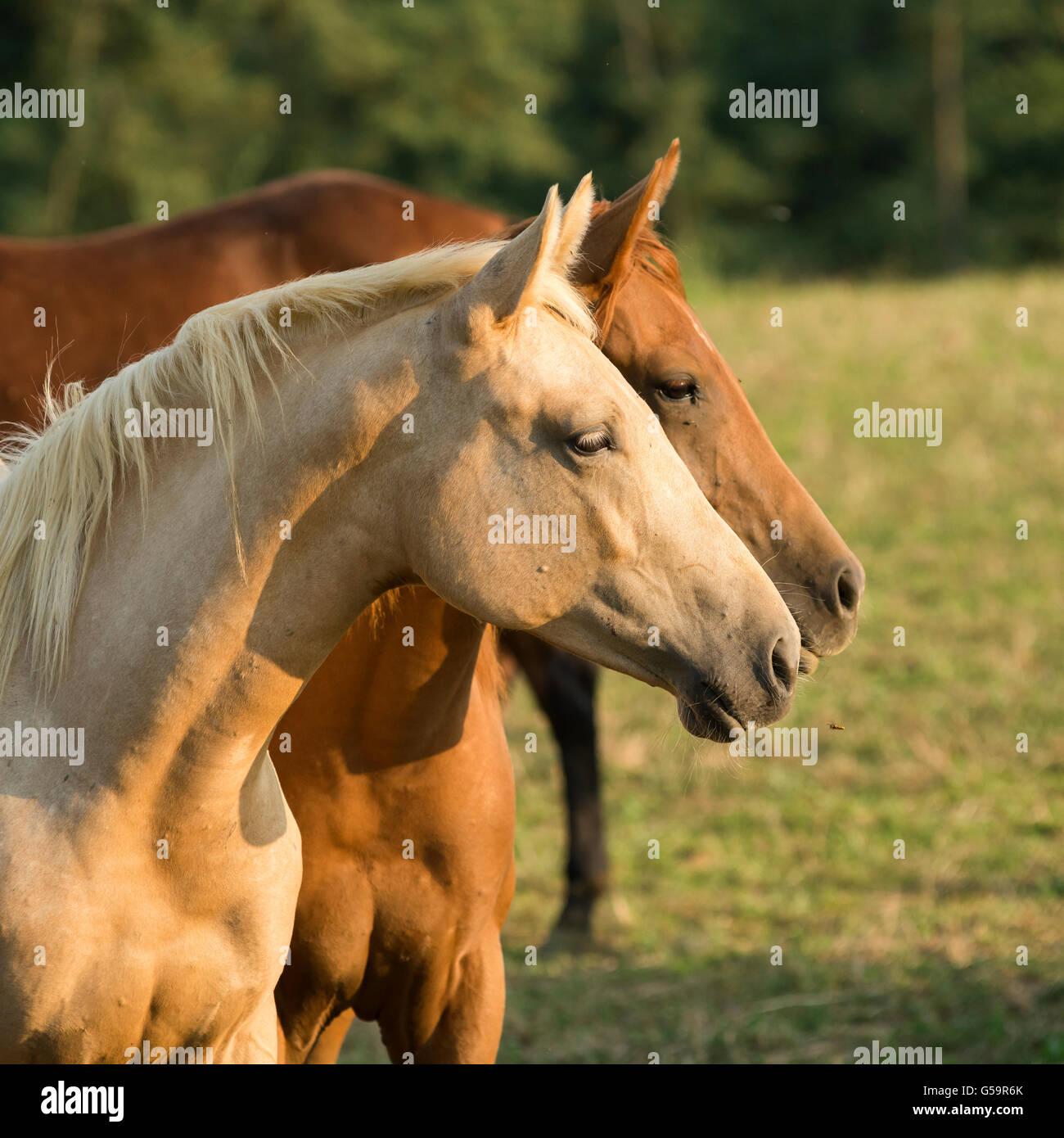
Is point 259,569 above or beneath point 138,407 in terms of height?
beneath

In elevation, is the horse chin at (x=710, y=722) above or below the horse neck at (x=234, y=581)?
below

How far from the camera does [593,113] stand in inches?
1048

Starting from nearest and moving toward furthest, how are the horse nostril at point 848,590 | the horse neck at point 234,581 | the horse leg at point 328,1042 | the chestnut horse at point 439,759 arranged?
the horse neck at point 234,581 → the chestnut horse at point 439,759 → the horse nostril at point 848,590 → the horse leg at point 328,1042

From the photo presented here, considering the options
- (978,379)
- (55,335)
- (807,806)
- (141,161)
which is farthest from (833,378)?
(141,161)

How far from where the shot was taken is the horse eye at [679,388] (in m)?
2.53

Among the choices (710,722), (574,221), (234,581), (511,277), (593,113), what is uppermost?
(593,113)

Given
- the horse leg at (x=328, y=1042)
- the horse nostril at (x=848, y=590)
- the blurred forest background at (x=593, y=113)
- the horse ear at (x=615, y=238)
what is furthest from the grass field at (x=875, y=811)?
the blurred forest background at (x=593, y=113)

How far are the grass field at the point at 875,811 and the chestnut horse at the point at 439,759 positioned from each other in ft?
1.47

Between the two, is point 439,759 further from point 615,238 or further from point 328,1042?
point 615,238

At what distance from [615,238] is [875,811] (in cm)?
426

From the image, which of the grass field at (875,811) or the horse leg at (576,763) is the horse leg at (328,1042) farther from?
the horse leg at (576,763)

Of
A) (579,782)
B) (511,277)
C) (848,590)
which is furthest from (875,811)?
(511,277)

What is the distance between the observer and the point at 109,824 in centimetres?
201

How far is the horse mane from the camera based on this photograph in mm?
2041
